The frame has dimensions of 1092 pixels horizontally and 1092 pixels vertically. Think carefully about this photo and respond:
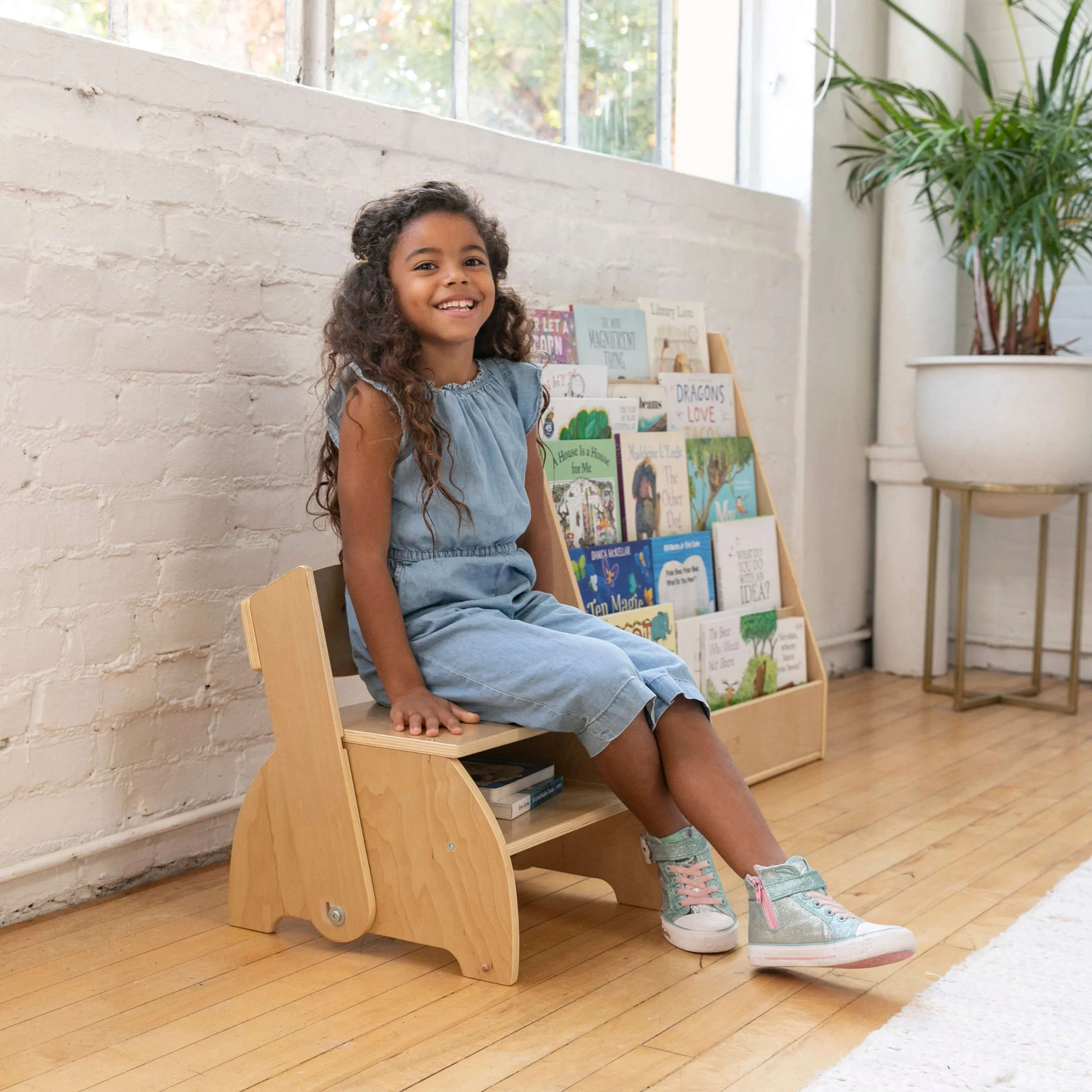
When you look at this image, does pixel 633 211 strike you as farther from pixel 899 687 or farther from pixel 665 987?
pixel 665 987

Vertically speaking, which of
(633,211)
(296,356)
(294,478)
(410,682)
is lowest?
(410,682)

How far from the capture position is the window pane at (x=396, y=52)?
2.51 metres

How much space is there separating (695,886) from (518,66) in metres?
1.87

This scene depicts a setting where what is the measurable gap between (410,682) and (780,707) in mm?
1208

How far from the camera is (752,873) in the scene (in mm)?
1736

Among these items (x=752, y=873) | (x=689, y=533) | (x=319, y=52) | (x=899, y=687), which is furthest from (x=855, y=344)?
(x=752, y=873)

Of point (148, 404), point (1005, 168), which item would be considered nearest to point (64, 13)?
point (148, 404)

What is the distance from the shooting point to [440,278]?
190 centimetres

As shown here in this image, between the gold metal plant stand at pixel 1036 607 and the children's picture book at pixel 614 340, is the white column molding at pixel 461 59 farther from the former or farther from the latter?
the gold metal plant stand at pixel 1036 607

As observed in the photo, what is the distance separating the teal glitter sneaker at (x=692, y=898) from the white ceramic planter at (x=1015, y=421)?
180cm

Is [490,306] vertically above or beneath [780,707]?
above

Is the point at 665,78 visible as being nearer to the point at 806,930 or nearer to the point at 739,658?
the point at 739,658

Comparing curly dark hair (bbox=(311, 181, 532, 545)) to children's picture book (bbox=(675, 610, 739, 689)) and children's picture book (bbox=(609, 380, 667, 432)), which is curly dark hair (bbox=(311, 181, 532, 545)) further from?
children's picture book (bbox=(675, 610, 739, 689))

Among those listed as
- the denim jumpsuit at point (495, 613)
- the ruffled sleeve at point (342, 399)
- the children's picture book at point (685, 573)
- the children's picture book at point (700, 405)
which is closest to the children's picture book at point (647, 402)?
the children's picture book at point (700, 405)
